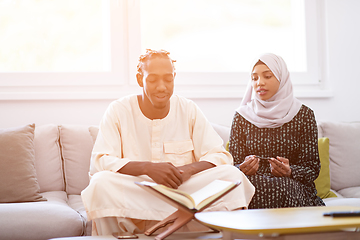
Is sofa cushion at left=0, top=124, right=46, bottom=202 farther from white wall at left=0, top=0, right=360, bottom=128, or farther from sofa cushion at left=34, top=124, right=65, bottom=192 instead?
white wall at left=0, top=0, right=360, bottom=128

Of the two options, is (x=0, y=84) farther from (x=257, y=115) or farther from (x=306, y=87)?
(x=306, y=87)

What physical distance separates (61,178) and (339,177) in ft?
6.31

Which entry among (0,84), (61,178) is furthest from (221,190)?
(0,84)

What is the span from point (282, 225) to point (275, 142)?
1.37 m

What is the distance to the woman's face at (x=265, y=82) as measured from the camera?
2.86m

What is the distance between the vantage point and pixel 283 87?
289cm

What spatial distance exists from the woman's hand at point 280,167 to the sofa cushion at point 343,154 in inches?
31.1

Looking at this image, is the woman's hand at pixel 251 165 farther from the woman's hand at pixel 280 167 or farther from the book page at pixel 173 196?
the book page at pixel 173 196

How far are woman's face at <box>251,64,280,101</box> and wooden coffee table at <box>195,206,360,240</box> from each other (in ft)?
4.25

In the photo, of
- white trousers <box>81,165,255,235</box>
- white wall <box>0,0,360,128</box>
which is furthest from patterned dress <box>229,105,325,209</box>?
white wall <box>0,0,360,128</box>

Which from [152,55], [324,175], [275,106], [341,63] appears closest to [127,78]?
[152,55]

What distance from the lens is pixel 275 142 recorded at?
274 cm

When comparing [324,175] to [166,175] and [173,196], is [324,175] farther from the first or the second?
[173,196]

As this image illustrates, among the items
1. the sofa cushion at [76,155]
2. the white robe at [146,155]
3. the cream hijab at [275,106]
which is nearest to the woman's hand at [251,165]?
the white robe at [146,155]
